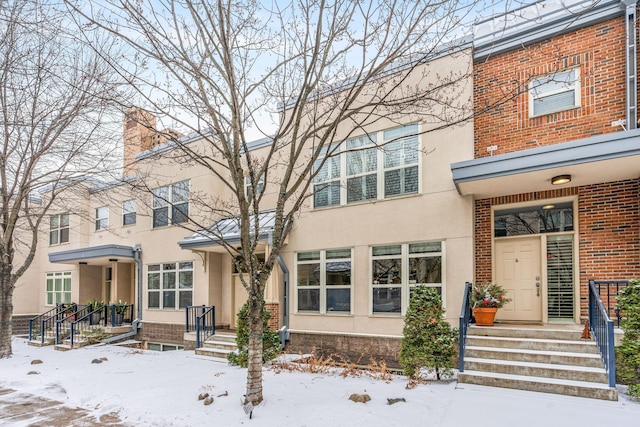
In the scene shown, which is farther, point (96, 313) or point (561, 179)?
point (96, 313)

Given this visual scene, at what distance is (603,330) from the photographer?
20.3ft

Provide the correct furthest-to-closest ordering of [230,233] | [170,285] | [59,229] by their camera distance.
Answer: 1. [59,229]
2. [170,285]
3. [230,233]

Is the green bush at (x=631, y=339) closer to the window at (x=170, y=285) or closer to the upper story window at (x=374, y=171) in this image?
the upper story window at (x=374, y=171)

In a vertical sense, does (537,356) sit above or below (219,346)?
above

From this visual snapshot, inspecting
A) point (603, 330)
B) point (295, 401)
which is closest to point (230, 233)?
point (295, 401)

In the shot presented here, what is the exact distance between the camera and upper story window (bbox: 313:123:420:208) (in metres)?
9.22

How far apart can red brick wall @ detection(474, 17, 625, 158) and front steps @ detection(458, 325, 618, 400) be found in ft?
11.7

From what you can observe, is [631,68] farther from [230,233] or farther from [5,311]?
[5,311]

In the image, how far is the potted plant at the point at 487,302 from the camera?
7.83 m

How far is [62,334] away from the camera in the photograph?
14492mm

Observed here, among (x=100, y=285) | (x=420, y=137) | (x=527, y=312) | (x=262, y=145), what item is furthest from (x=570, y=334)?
(x=100, y=285)

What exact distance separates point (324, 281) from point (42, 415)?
5.90m

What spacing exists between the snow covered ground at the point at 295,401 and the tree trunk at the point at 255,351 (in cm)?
20

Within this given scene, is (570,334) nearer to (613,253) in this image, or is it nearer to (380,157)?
(613,253)
